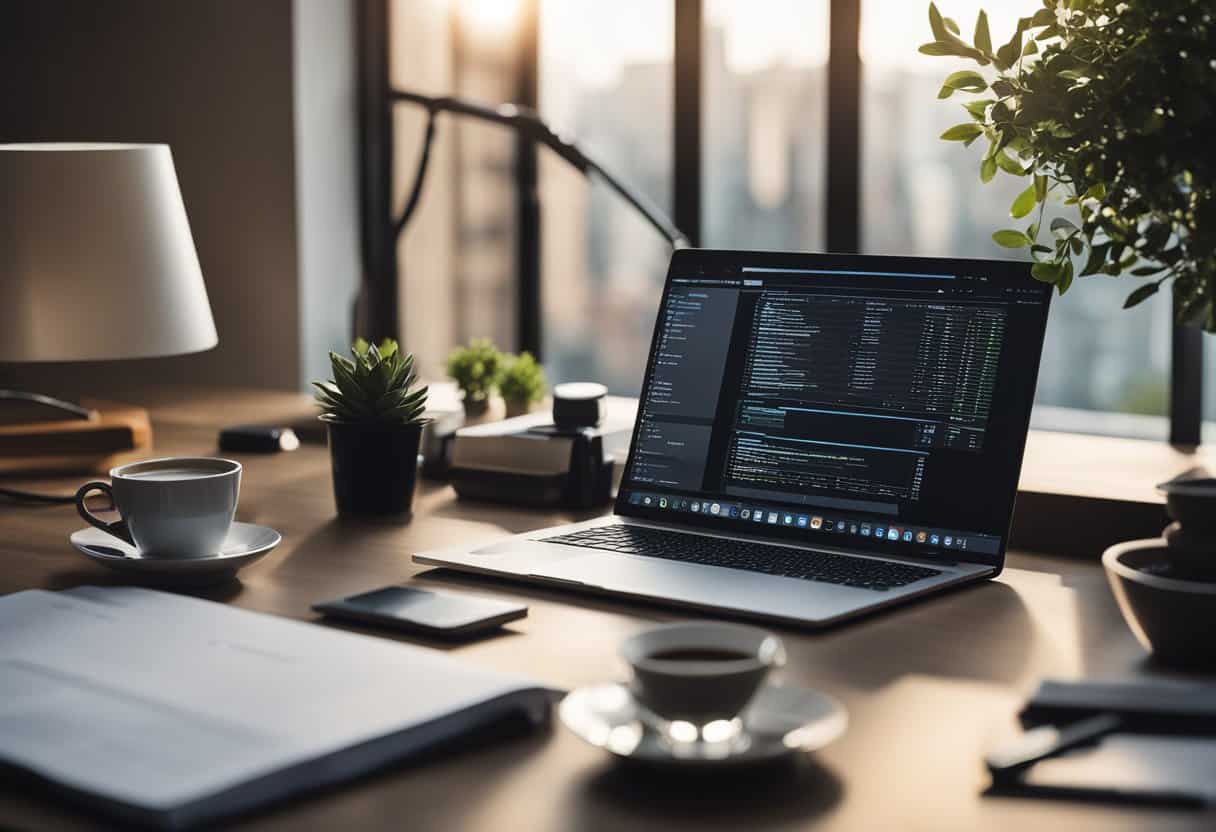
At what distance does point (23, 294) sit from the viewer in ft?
5.16

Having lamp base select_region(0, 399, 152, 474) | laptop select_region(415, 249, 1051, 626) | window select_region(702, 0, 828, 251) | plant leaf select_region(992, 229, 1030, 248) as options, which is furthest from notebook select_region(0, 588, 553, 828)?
window select_region(702, 0, 828, 251)

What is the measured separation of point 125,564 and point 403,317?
1797mm

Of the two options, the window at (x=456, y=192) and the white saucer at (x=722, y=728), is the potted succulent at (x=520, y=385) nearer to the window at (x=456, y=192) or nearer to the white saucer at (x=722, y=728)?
the window at (x=456, y=192)

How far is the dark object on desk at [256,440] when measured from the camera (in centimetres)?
185

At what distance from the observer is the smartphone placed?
104 centimetres

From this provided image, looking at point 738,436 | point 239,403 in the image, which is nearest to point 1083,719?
point 738,436

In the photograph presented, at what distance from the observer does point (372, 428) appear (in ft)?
4.77

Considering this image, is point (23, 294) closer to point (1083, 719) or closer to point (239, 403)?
point (239, 403)

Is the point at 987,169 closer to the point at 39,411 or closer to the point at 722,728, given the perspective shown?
the point at 722,728

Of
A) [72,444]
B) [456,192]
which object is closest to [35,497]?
[72,444]

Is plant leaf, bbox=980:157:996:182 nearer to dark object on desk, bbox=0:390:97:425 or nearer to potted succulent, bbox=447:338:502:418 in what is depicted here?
potted succulent, bbox=447:338:502:418

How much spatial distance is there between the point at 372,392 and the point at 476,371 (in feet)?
1.71

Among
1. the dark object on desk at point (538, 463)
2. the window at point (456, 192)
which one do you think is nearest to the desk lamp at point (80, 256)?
the dark object on desk at point (538, 463)

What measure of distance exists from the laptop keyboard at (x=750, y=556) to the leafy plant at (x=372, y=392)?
0.24m
